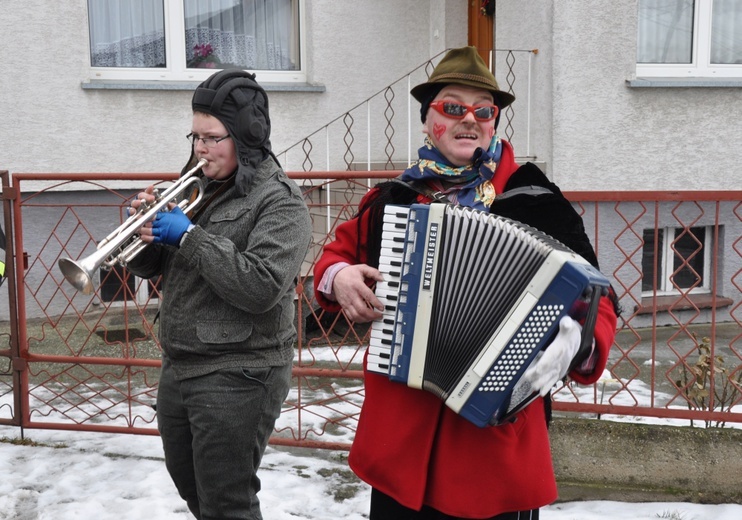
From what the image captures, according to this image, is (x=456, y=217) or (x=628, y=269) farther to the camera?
(x=628, y=269)

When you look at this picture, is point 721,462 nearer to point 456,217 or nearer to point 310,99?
point 456,217

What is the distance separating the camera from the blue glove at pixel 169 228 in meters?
2.31

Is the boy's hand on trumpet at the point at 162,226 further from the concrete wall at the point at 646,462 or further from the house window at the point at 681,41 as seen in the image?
the house window at the point at 681,41

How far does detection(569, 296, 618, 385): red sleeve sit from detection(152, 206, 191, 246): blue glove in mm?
1132

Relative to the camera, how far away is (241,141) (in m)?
2.44

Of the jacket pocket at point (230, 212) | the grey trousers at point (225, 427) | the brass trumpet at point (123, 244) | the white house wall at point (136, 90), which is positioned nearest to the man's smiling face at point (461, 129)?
the jacket pocket at point (230, 212)

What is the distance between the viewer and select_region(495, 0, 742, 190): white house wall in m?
6.99

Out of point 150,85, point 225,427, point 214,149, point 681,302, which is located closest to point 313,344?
→ point 150,85

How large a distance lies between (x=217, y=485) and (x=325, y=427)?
7.28 feet

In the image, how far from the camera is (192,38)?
25.6 ft

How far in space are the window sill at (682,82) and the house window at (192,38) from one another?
3129mm

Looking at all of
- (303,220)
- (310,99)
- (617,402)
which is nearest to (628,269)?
(617,402)

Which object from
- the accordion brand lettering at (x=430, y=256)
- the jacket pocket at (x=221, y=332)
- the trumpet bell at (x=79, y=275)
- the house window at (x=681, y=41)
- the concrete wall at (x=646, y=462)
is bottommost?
the concrete wall at (x=646, y=462)

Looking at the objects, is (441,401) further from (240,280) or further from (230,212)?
(230,212)
